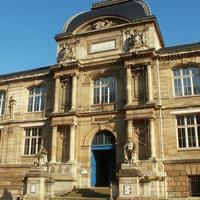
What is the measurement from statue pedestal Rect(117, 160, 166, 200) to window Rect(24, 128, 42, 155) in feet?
28.5

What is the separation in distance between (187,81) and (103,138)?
7.13m

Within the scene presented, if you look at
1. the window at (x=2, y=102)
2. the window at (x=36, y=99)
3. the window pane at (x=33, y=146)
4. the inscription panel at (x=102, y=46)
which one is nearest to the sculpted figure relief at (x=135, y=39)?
the inscription panel at (x=102, y=46)

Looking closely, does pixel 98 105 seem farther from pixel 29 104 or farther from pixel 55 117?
pixel 29 104

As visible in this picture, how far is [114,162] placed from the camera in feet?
75.8

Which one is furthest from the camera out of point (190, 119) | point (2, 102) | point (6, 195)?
point (2, 102)

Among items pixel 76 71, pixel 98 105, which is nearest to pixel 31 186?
pixel 98 105

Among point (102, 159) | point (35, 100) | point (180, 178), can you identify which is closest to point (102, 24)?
point (35, 100)

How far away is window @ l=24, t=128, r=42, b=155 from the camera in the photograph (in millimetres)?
24828

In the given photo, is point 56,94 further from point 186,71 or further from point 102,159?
point 186,71

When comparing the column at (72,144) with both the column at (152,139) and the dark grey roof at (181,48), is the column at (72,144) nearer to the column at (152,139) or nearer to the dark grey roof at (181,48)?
the column at (152,139)

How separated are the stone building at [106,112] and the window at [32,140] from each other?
0.08 metres

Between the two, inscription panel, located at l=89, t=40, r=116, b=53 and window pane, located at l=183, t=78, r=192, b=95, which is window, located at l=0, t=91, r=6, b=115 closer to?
inscription panel, located at l=89, t=40, r=116, b=53

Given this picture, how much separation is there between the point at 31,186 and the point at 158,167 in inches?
312

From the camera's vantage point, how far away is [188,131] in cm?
2070
